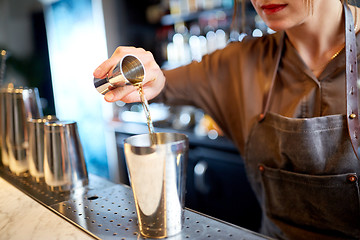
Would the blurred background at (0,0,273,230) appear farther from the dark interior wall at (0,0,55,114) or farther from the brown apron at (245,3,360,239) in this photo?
the brown apron at (245,3,360,239)

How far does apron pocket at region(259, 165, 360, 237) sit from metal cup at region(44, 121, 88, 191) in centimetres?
65

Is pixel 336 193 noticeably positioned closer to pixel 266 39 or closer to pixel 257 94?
pixel 257 94

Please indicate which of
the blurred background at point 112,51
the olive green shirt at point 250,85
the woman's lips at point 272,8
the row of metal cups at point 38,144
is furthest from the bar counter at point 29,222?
the blurred background at point 112,51

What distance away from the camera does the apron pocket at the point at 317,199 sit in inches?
45.1

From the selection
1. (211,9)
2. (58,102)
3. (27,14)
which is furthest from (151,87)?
(58,102)

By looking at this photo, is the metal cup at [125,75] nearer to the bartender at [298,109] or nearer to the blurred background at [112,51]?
the bartender at [298,109]

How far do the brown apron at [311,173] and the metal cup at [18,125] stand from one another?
0.86 metres

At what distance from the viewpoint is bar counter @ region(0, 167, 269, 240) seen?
0.84 meters

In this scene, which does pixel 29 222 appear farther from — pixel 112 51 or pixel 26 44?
pixel 26 44

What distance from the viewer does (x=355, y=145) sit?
1105 millimetres

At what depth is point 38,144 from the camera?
3.87 ft

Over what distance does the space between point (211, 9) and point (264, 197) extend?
7.67ft

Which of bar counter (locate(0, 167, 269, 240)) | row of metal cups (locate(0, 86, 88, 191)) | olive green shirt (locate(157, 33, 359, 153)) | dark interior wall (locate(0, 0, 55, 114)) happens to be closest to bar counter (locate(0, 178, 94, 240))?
bar counter (locate(0, 167, 269, 240))

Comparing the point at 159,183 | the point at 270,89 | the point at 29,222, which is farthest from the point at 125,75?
the point at 270,89
